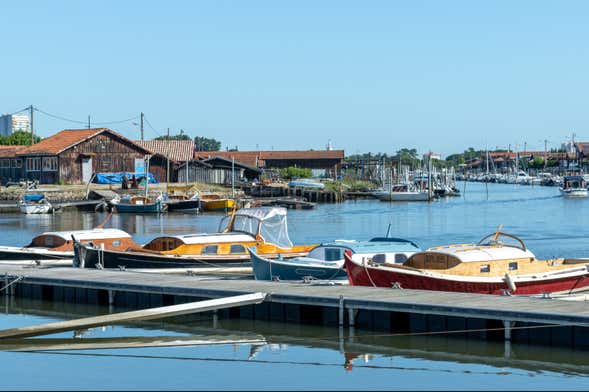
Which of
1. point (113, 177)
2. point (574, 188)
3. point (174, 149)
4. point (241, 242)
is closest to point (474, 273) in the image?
point (241, 242)

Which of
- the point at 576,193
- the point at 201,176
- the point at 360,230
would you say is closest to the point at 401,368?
the point at 360,230

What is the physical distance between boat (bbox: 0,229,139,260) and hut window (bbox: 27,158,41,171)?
6531 centimetres

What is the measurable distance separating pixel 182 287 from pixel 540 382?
1213 centimetres

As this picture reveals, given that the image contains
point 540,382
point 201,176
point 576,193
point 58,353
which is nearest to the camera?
point 540,382

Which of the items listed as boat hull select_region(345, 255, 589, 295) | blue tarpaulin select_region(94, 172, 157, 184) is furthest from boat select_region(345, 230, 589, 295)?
blue tarpaulin select_region(94, 172, 157, 184)

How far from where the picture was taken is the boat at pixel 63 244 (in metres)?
42.4

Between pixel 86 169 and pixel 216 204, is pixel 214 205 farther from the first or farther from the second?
pixel 86 169

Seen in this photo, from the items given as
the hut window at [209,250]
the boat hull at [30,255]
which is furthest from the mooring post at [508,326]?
the boat hull at [30,255]

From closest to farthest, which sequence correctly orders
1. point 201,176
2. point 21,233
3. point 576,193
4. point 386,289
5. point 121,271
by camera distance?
point 386,289 < point 121,271 < point 21,233 < point 201,176 < point 576,193

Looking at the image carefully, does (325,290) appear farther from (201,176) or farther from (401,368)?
(201,176)

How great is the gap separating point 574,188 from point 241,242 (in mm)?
106367

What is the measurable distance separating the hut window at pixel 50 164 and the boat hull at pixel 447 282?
78358 millimetres

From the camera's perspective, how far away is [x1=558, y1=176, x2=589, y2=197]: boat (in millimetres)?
136500

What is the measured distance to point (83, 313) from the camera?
3428 cm
